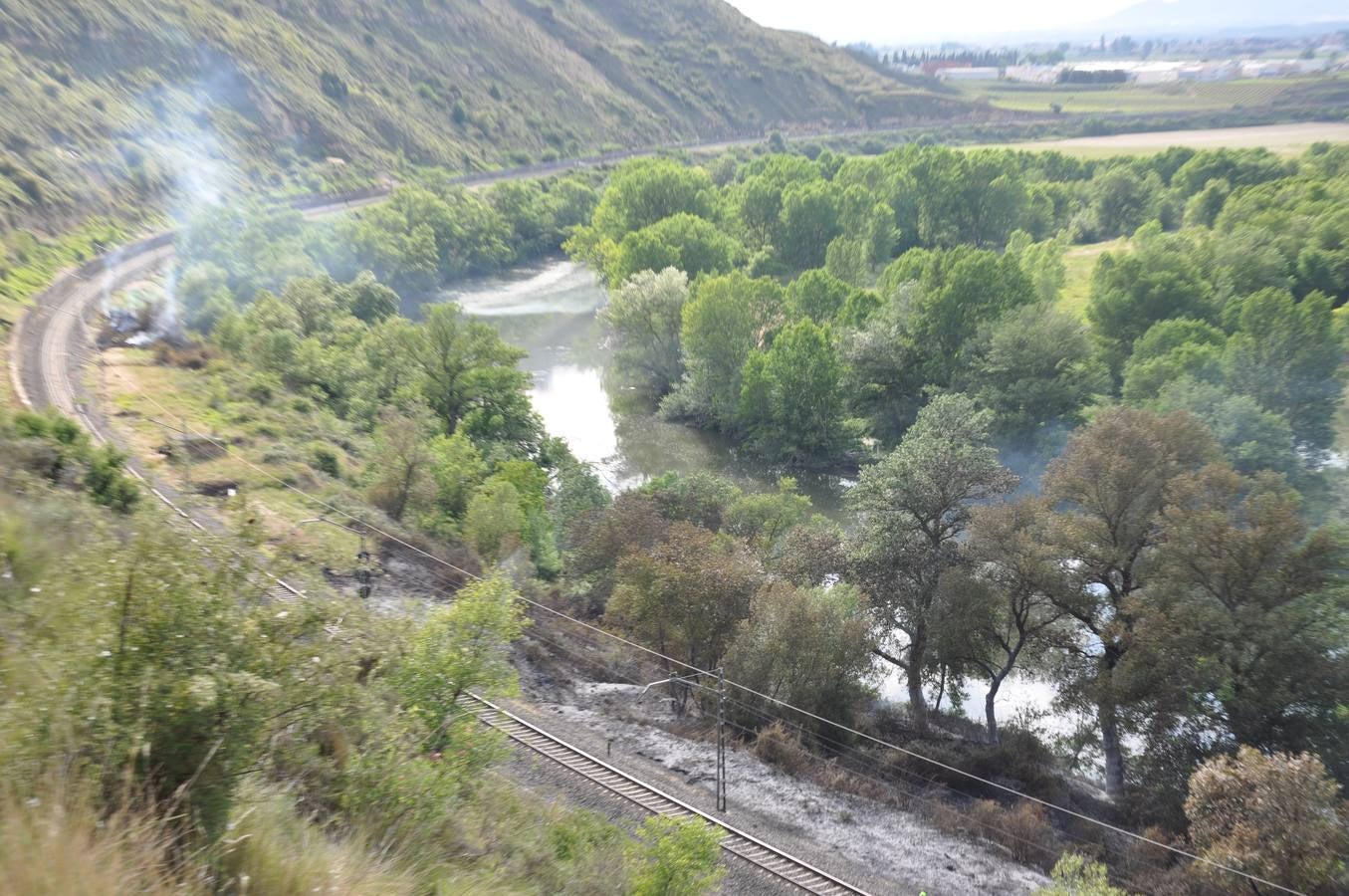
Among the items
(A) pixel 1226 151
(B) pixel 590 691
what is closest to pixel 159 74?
(B) pixel 590 691

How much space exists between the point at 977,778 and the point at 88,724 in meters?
15.6

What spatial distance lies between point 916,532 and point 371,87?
79.9 meters

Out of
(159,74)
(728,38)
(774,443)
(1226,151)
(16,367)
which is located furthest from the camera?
(728,38)

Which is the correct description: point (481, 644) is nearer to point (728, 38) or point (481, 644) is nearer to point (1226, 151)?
point (1226, 151)

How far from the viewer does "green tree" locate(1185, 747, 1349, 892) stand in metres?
12.6

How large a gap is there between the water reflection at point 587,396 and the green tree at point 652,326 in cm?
157

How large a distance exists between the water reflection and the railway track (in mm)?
19661

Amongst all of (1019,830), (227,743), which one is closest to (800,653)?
(1019,830)

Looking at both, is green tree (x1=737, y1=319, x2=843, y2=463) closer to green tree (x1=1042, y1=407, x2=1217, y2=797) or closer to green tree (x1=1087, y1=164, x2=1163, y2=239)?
green tree (x1=1042, y1=407, x2=1217, y2=797)

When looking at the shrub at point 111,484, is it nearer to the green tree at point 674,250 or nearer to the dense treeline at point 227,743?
the dense treeline at point 227,743

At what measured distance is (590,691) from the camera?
19562mm

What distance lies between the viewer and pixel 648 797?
50.3ft

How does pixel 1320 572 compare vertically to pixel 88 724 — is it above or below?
below

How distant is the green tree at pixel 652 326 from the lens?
4578cm
